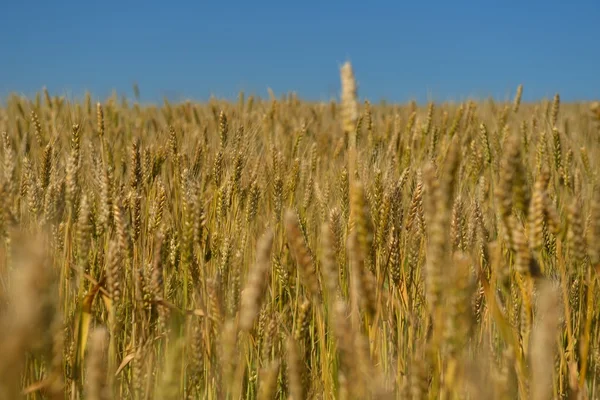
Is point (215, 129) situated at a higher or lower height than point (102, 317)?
higher

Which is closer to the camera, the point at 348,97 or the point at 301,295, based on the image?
the point at 348,97

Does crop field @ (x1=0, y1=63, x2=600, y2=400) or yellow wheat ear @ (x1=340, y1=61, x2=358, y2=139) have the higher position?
yellow wheat ear @ (x1=340, y1=61, x2=358, y2=139)

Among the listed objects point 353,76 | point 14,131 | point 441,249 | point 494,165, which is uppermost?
point 14,131

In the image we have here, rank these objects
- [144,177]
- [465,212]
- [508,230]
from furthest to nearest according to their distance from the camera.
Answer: [144,177] → [465,212] → [508,230]

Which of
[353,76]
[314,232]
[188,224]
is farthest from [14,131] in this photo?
[353,76]

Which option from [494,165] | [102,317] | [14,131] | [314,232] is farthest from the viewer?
[14,131]

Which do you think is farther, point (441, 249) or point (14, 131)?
point (14, 131)

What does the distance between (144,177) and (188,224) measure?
880mm

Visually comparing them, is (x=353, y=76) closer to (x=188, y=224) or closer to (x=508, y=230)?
(x=508, y=230)

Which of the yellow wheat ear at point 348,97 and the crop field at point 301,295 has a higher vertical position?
the yellow wheat ear at point 348,97

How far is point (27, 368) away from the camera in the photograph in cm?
105

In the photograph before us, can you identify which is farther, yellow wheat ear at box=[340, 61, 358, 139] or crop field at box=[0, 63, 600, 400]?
yellow wheat ear at box=[340, 61, 358, 139]

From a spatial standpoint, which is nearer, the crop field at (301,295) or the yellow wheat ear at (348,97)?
the crop field at (301,295)

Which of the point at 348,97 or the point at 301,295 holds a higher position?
the point at 348,97
